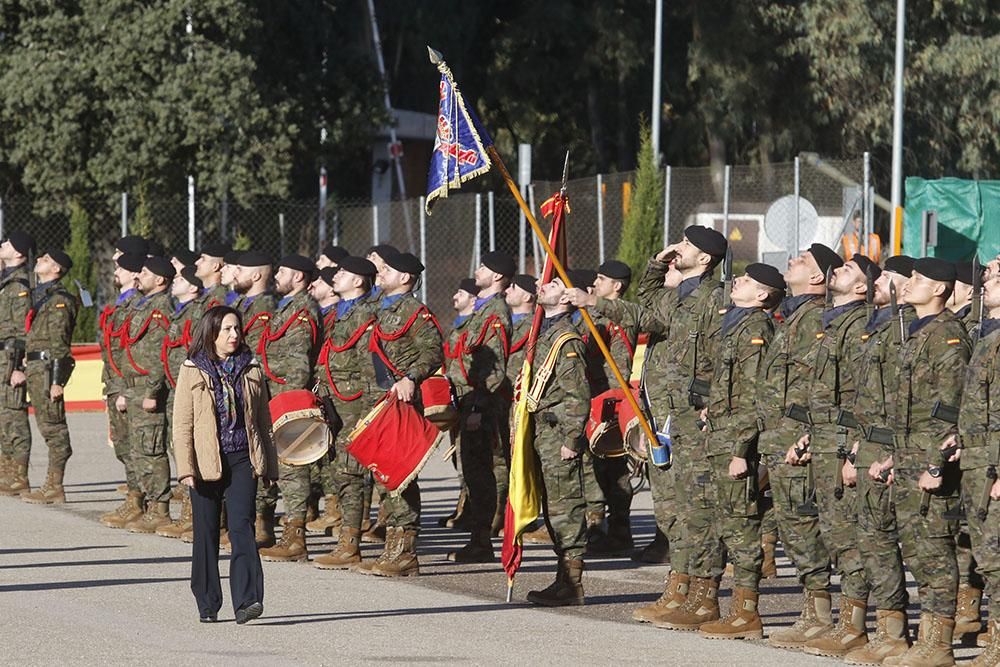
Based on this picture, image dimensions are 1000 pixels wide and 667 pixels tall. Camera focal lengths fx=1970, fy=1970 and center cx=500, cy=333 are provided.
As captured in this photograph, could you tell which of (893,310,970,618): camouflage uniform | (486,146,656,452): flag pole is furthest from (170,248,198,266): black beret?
(893,310,970,618): camouflage uniform

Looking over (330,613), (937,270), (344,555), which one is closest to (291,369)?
(344,555)

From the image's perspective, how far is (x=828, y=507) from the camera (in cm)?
1017

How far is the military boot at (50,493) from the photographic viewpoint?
1642 cm

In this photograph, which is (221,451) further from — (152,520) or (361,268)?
(152,520)

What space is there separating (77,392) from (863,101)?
21194 mm

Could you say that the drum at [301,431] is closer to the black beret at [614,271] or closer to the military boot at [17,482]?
the black beret at [614,271]

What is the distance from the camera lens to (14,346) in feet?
54.4

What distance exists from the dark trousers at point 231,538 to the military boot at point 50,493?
6105mm

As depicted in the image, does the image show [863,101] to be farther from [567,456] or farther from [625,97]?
[567,456]

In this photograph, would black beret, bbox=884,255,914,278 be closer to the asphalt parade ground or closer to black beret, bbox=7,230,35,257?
the asphalt parade ground

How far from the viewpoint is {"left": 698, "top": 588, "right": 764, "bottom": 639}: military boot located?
10.6 metres

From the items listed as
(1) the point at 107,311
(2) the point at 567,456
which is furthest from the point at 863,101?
(2) the point at 567,456

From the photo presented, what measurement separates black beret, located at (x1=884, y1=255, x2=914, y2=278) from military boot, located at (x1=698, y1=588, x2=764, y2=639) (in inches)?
Result: 74.1

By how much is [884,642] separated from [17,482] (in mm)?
9191
